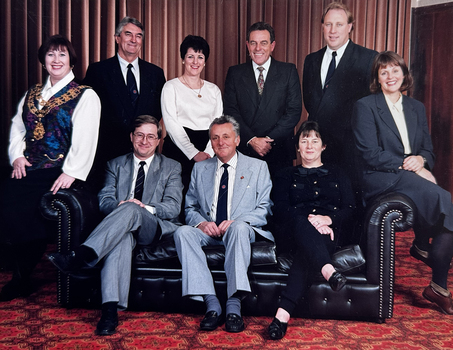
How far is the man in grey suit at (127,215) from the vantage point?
7.37ft

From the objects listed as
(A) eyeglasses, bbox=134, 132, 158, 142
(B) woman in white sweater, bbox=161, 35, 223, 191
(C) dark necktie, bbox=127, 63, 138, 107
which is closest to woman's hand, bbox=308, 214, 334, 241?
(B) woman in white sweater, bbox=161, 35, 223, 191

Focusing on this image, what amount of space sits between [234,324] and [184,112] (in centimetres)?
153

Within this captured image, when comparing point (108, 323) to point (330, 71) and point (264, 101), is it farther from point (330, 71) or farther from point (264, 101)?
point (330, 71)

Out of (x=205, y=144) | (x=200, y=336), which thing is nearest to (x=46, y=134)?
(x=205, y=144)

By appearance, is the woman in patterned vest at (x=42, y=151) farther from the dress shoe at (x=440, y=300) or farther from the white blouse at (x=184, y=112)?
the dress shoe at (x=440, y=300)

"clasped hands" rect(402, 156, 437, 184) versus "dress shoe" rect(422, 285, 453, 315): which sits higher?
"clasped hands" rect(402, 156, 437, 184)

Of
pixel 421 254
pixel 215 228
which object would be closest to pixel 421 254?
pixel 421 254

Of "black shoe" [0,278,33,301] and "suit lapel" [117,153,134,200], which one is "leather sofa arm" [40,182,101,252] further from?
"black shoe" [0,278,33,301]

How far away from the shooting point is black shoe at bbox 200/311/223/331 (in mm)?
2199

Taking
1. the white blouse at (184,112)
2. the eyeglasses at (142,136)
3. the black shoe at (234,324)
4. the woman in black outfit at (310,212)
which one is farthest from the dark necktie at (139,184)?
the black shoe at (234,324)

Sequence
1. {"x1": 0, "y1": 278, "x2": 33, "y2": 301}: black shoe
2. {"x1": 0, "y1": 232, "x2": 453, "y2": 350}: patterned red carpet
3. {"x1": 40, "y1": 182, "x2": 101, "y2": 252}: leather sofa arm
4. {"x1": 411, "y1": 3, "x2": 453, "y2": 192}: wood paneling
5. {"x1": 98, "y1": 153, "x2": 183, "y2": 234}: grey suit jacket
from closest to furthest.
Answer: {"x1": 0, "y1": 232, "x2": 453, "y2": 350}: patterned red carpet, {"x1": 40, "y1": 182, "x2": 101, "y2": 252}: leather sofa arm, {"x1": 0, "y1": 278, "x2": 33, "y2": 301}: black shoe, {"x1": 98, "y1": 153, "x2": 183, "y2": 234}: grey suit jacket, {"x1": 411, "y1": 3, "x2": 453, "y2": 192}: wood paneling

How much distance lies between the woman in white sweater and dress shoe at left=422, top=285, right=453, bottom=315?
62.3 inches

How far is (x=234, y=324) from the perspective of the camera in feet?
7.18

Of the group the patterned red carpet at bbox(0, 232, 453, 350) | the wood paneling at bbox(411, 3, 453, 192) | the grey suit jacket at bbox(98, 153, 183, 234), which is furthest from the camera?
the wood paneling at bbox(411, 3, 453, 192)
